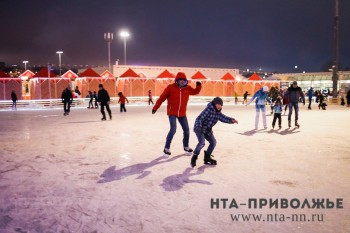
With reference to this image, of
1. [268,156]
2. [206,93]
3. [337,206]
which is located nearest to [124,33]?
[206,93]

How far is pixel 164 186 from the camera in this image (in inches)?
182

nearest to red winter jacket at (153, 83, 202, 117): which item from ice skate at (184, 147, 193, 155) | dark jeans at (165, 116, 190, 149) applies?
dark jeans at (165, 116, 190, 149)

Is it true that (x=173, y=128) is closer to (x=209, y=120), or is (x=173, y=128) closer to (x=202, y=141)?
(x=202, y=141)

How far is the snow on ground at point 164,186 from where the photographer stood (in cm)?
338

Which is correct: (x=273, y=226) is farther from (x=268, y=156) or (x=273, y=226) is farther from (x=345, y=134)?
(x=345, y=134)

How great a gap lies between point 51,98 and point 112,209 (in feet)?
91.7

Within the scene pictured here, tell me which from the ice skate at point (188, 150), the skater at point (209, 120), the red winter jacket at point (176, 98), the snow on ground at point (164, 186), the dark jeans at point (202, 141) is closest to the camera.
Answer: the snow on ground at point (164, 186)

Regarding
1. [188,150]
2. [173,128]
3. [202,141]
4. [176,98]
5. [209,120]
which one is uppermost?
[176,98]

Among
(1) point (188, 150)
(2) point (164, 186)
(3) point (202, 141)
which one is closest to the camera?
(2) point (164, 186)

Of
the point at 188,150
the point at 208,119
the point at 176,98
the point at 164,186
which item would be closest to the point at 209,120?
the point at 208,119

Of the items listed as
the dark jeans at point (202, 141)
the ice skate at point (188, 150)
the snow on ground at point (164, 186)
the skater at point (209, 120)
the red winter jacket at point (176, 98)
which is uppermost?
the red winter jacket at point (176, 98)

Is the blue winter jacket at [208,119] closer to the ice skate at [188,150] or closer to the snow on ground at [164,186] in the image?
the snow on ground at [164,186]

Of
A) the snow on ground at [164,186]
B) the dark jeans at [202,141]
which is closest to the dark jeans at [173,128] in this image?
the snow on ground at [164,186]

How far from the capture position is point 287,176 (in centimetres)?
511
